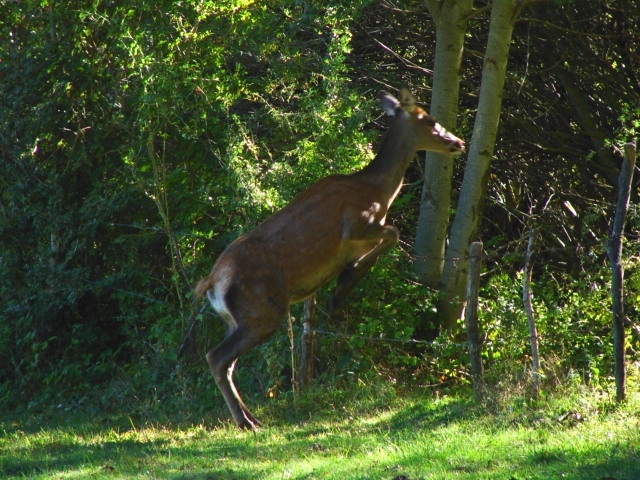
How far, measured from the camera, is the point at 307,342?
35.7ft

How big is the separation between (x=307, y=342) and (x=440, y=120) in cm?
337

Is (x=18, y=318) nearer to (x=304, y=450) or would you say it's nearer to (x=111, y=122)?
(x=111, y=122)

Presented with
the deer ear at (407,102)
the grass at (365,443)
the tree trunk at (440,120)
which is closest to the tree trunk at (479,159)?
the tree trunk at (440,120)

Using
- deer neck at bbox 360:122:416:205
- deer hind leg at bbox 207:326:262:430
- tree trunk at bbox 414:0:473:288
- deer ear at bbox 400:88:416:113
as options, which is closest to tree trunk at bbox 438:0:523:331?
tree trunk at bbox 414:0:473:288

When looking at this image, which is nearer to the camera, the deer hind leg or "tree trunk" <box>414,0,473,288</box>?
the deer hind leg

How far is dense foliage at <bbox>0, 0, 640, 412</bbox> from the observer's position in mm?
11281

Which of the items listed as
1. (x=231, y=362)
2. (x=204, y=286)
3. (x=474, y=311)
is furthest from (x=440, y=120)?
(x=231, y=362)

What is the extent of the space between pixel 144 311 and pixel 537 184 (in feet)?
20.9

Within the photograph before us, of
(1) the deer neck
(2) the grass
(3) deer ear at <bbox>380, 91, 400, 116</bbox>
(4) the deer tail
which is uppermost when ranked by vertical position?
(3) deer ear at <bbox>380, 91, 400, 116</bbox>

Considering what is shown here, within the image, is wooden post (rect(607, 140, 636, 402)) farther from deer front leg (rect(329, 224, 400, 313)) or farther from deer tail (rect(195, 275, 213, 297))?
deer tail (rect(195, 275, 213, 297))

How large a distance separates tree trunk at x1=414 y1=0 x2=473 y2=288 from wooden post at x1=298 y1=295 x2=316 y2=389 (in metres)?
1.76

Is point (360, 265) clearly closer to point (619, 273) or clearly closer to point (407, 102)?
point (407, 102)

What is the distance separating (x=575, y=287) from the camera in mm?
12219

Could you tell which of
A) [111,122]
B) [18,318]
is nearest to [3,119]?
[111,122]
